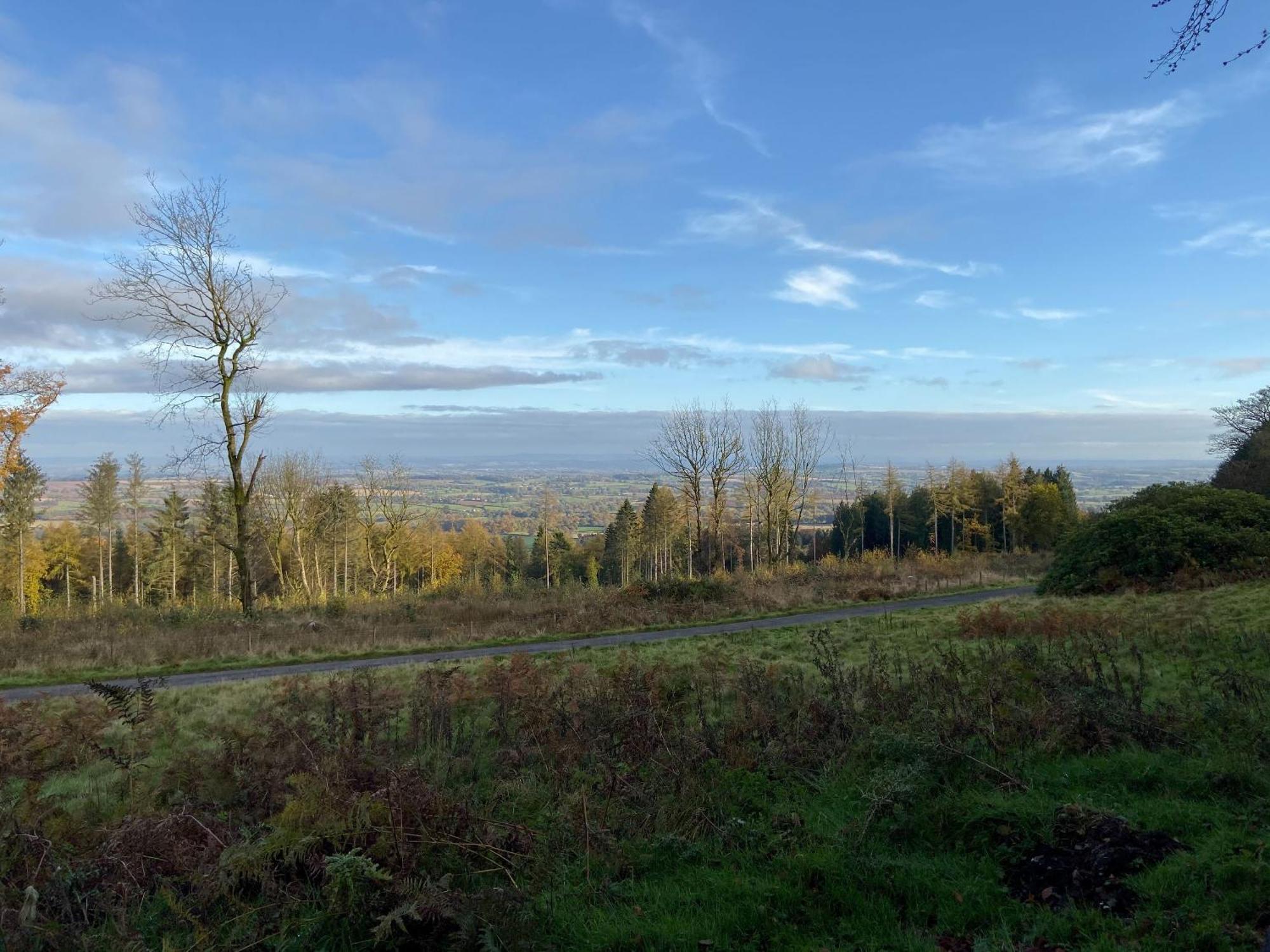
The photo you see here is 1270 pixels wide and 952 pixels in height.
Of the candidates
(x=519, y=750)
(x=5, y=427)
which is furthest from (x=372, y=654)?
(x=5, y=427)

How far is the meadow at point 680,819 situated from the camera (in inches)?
149

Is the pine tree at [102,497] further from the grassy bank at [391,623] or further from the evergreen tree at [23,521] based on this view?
the grassy bank at [391,623]

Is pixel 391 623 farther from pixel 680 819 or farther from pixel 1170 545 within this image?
pixel 1170 545

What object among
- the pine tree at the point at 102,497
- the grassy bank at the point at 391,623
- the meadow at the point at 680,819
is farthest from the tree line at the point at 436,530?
the meadow at the point at 680,819

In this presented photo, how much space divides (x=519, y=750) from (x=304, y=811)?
251 centimetres

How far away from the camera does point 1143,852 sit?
165 inches

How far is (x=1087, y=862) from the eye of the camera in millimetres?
4203

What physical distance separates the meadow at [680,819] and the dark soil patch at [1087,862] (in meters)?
0.02

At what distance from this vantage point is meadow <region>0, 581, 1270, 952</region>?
3.79m

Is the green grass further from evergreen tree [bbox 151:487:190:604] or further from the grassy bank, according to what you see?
evergreen tree [bbox 151:487:190:604]

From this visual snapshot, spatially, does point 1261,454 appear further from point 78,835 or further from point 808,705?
point 78,835

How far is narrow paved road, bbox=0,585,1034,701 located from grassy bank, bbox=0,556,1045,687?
604 millimetres

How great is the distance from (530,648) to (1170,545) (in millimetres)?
18178

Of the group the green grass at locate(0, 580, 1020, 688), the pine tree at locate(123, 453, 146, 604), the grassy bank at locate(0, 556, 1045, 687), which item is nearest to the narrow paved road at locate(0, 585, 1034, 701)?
the green grass at locate(0, 580, 1020, 688)
